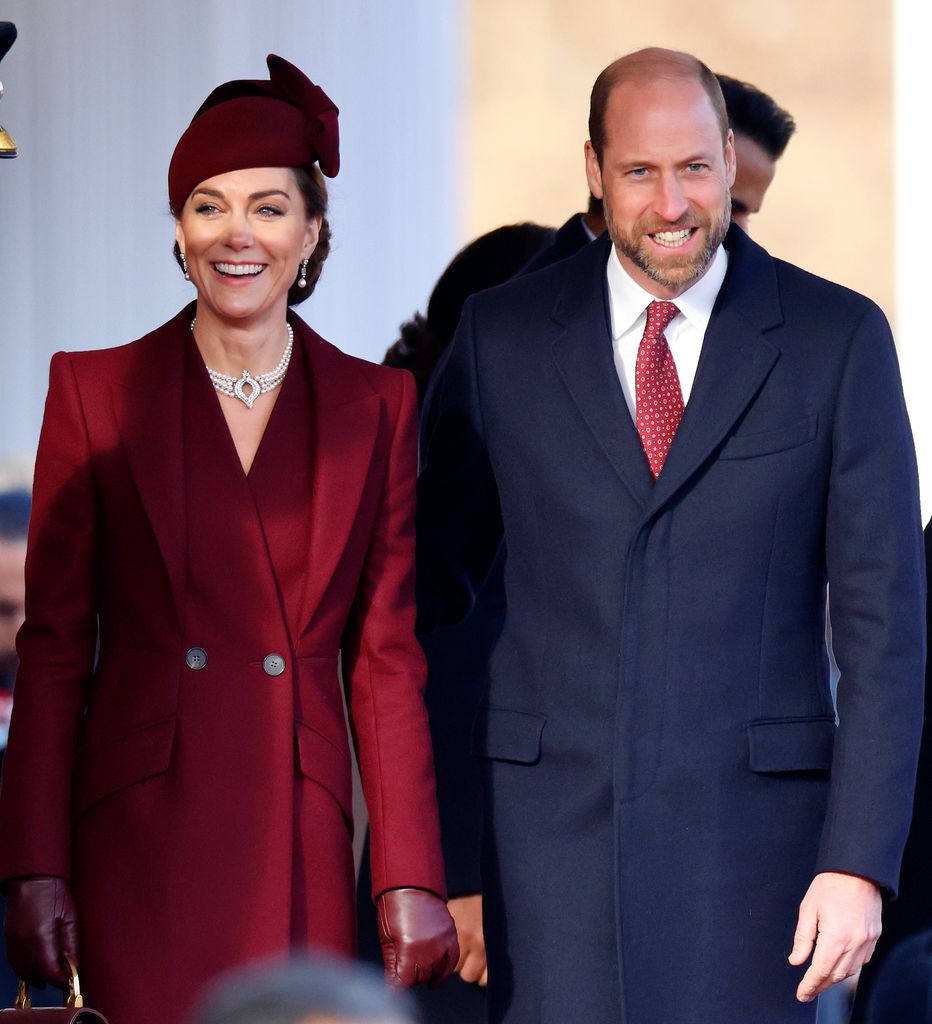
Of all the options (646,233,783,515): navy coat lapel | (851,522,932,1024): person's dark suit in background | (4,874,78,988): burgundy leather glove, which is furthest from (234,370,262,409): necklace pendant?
(851,522,932,1024): person's dark suit in background

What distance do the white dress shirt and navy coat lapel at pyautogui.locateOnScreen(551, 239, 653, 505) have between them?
0.03 meters

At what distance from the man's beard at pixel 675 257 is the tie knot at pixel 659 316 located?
0.03 metres

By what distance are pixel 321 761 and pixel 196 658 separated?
0.67 ft

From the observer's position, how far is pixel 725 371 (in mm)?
2844

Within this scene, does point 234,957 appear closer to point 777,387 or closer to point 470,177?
point 777,387

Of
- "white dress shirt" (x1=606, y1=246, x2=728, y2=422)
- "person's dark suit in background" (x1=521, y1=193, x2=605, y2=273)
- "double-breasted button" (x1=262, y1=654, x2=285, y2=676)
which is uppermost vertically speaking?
"person's dark suit in background" (x1=521, y1=193, x2=605, y2=273)

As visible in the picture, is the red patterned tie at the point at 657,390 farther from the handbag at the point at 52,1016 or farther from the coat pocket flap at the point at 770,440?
the handbag at the point at 52,1016

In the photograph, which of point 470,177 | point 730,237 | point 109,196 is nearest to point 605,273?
point 730,237

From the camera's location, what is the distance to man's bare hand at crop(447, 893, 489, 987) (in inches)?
124

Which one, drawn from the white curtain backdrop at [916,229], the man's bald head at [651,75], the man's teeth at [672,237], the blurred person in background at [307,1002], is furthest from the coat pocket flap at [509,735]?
the white curtain backdrop at [916,229]

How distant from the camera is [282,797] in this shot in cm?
280

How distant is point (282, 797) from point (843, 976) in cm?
72

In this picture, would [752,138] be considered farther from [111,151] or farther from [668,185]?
[111,151]

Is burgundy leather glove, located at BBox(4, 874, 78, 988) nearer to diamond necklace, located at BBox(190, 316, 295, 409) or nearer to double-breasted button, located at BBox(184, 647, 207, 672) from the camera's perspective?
double-breasted button, located at BBox(184, 647, 207, 672)
